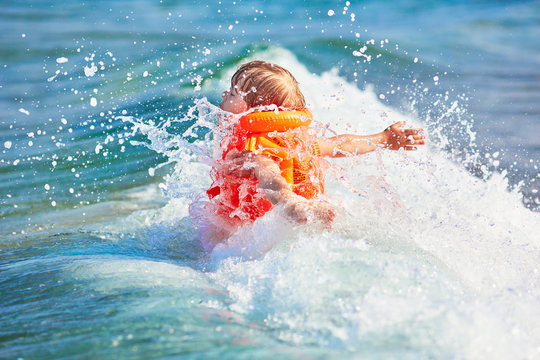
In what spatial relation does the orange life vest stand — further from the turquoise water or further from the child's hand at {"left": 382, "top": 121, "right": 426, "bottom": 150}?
the child's hand at {"left": 382, "top": 121, "right": 426, "bottom": 150}

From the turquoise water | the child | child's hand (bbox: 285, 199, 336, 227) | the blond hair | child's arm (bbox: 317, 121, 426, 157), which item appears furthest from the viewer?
child's arm (bbox: 317, 121, 426, 157)

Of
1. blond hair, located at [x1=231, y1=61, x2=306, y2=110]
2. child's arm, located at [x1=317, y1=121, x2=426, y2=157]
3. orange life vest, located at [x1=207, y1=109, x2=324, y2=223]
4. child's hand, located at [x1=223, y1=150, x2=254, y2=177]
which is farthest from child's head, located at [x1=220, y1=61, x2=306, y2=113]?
child's arm, located at [x1=317, y1=121, x2=426, y2=157]

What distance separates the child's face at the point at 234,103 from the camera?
3.38 m

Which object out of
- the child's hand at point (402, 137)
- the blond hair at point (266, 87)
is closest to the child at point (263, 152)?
the blond hair at point (266, 87)

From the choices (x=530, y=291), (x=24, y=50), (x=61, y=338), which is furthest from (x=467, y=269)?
(x=24, y=50)

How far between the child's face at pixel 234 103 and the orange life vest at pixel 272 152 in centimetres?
12

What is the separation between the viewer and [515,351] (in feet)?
6.17

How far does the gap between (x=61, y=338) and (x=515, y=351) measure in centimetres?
162

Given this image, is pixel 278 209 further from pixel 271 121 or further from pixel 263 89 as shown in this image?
pixel 263 89

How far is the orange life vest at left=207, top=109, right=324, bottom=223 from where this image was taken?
10.5 feet

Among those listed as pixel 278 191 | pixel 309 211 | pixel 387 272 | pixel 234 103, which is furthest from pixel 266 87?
pixel 387 272

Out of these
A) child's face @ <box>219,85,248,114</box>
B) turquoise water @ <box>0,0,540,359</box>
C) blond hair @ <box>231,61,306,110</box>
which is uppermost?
blond hair @ <box>231,61,306,110</box>

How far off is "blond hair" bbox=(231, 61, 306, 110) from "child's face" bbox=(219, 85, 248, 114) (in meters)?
0.03

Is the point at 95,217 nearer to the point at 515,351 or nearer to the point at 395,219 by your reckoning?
the point at 395,219
